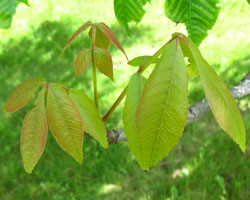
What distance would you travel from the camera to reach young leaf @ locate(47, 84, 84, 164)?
0.56m

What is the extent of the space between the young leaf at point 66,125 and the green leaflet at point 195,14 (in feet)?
1.02

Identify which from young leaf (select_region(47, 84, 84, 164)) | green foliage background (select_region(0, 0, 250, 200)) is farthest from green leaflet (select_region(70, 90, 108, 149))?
green foliage background (select_region(0, 0, 250, 200))

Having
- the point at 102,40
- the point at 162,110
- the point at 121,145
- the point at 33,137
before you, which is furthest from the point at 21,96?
the point at 121,145

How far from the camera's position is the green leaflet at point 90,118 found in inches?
24.6

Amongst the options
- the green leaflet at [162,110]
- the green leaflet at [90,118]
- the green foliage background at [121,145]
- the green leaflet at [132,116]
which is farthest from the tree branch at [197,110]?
the green foliage background at [121,145]

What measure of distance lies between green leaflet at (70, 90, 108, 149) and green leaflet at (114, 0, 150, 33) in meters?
0.22

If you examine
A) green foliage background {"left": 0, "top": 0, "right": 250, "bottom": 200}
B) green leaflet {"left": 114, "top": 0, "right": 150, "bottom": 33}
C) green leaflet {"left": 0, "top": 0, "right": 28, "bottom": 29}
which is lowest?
green foliage background {"left": 0, "top": 0, "right": 250, "bottom": 200}

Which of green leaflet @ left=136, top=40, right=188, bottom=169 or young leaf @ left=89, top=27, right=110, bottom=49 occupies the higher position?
green leaflet @ left=136, top=40, right=188, bottom=169

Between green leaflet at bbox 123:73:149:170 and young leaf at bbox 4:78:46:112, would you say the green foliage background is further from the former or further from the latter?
green leaflet at bbox 123:73:149:170

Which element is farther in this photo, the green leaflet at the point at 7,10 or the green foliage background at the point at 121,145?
the green foliage background at the point at 121,145

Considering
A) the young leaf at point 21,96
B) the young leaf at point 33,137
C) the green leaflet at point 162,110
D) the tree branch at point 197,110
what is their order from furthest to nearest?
the tree branch at point 197,110
the young leaf at point 21,96
the young leaf at point 33,137
the green leaflet at point 162,110

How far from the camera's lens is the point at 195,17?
696mm

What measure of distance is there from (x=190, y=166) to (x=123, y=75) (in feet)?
4.06

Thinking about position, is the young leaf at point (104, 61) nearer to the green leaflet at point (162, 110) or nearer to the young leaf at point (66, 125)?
the young leaf at point (66, 125)
